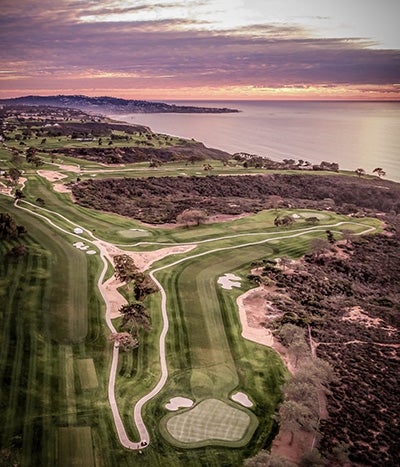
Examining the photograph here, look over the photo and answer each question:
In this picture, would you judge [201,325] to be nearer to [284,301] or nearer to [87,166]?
[284,301]

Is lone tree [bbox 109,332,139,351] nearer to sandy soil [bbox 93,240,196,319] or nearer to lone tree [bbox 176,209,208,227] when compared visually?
sandy soil [bbox 93,240,196,319]

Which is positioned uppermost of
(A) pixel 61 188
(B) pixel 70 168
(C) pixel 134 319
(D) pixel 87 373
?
(B) pixel 70 168

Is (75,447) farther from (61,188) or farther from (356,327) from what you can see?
(61,188)

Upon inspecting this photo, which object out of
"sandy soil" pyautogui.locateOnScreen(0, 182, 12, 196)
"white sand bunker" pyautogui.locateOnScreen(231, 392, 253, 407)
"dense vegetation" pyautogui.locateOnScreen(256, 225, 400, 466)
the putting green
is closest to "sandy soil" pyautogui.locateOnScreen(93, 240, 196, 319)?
"dense vegetation" pyautogui.locateOnScreen(256, 225, 400, 466)

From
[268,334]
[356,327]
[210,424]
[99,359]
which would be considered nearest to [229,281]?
[268,334]

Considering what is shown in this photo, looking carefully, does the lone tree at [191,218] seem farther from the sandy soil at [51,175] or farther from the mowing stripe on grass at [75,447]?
the mowing stripe on grass at [75,447]
